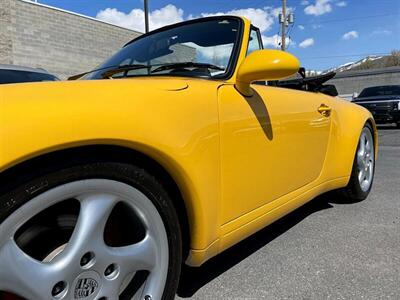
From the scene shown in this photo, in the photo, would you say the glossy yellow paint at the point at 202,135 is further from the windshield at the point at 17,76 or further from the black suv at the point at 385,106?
the black suv at the point at 385,106

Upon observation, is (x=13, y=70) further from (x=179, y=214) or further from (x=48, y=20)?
(x=48, y=20)

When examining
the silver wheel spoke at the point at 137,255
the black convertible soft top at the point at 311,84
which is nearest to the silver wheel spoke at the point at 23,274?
the silver wheel spoke at the point at 137,255

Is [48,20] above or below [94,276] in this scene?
above

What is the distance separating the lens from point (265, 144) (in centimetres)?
221

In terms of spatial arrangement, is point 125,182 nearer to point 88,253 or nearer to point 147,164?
point 147,164

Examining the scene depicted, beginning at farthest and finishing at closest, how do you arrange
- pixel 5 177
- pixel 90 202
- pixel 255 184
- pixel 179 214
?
1. pixel 255 184
2. pixel 179 214
3. pixel 90 202
4. pixel 5 177

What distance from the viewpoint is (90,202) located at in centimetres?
139

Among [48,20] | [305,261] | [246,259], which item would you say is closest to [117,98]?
[246,259]

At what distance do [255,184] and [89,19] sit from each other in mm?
17675

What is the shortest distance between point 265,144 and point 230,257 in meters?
0.76

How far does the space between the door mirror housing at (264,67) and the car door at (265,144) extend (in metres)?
0.07

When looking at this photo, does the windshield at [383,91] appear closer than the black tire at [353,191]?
No

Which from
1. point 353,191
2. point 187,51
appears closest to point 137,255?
point 187,51

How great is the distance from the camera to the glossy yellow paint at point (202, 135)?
1268 millimetres
